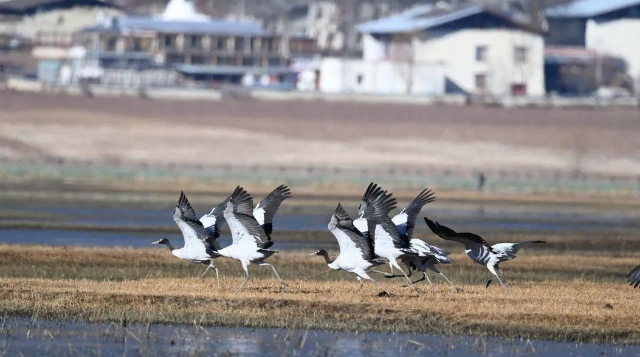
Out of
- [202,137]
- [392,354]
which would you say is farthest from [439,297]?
[202,137]

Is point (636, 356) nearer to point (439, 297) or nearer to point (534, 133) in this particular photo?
point (439, 297)

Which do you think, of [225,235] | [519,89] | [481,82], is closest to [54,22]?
[481,82]

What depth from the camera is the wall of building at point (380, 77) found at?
98.4 m

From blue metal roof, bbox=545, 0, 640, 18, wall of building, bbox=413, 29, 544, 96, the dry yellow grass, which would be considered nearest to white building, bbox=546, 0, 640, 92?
blue metal roof, bbox=545, 0, 640, 18

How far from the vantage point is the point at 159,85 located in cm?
9306

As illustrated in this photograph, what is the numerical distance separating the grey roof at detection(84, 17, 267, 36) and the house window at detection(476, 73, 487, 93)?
17.5 metres

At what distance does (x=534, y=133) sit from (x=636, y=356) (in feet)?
207

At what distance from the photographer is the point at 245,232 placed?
2227 cm

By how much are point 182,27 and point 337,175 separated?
4214 cm

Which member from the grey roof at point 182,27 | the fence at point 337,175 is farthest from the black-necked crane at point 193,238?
the grey roof at point 182,27

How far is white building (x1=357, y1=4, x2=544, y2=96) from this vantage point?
9981 centimetres

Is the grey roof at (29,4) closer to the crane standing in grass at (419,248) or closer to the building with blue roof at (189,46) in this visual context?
the building with blue roof at (189,46)

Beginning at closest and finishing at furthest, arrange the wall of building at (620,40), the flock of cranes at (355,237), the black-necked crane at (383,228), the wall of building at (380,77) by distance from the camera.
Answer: the flock of cranes at (355,237), the black-necked crane at (383,228), the wall of building at (380,77), the wall of building at (620,40)

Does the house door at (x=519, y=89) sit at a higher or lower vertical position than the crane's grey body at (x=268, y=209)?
higher
